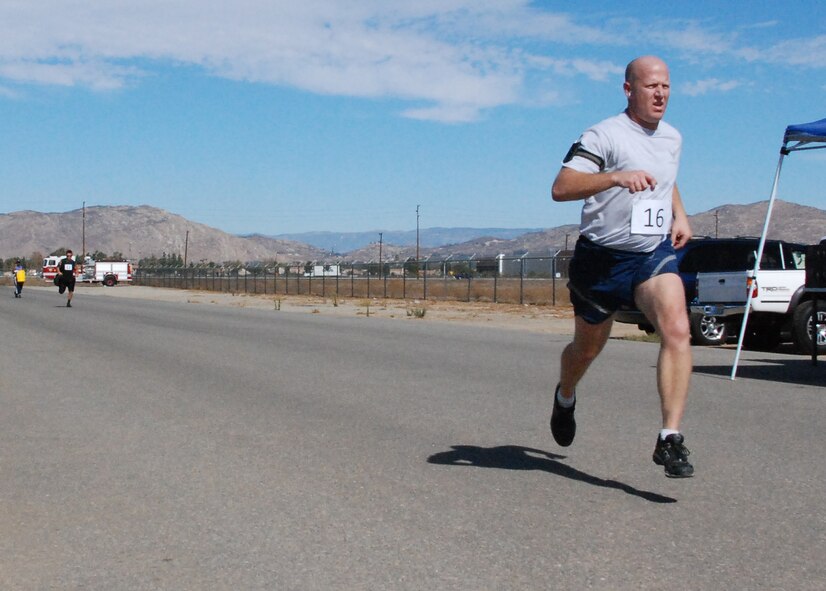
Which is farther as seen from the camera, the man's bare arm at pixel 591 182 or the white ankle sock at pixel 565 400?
the white ankle sock at pixel 565 400

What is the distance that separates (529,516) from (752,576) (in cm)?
117

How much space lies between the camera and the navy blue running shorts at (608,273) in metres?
5.36

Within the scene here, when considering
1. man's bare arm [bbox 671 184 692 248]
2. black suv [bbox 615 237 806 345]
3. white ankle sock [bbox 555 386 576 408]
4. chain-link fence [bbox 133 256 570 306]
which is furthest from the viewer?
chain-link fence [bbox 133 256 570 306]

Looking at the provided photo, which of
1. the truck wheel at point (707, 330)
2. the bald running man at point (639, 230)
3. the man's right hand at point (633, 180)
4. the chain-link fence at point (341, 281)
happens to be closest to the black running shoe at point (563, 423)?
the bald running man at point (639, 230)

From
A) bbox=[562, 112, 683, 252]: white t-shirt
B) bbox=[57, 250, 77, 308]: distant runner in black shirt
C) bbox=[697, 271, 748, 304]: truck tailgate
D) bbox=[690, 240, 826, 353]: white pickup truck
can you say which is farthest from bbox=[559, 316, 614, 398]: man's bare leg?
bbox=[57, 250, 77, 308]: distant runner in black shirt

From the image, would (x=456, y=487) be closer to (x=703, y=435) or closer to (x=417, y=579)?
(x=417, y=579)

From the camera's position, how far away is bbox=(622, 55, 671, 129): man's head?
5.38m

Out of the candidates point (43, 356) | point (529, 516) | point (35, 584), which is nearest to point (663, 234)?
point (529, 516)

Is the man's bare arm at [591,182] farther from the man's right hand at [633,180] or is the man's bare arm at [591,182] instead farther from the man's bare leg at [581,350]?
the man's bare leg at [581,350]

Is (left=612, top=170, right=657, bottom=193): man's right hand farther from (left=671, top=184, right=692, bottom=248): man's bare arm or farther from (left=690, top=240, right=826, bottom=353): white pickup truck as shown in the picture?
(left=690, top=240, right=826, bottom=353): white pickup truck

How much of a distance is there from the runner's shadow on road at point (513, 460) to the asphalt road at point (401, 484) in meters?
0.03

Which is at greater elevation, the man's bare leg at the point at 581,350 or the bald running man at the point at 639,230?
the bald running man at the point at 639,230

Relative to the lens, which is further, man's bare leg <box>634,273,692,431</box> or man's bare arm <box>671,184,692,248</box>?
man's bare arm <box>671,184,692,248</box>

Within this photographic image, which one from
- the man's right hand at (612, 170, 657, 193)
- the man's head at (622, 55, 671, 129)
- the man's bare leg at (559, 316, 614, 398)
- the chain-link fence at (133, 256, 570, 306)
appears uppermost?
the man's head at (622, 55, 671, 129)
